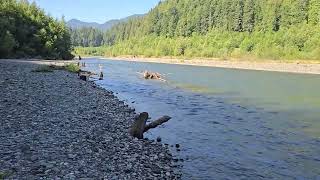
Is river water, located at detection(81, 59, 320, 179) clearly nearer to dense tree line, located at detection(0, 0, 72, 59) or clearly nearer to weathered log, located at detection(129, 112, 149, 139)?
weathered log, located at detection(129, 112, 149, 139)

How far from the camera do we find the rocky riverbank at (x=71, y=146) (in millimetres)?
14023

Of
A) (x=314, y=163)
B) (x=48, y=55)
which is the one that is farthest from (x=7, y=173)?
(x=48, y=55)

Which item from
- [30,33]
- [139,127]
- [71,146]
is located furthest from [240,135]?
[30,33]

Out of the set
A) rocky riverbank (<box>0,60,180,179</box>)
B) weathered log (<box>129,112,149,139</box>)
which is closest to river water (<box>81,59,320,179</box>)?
weathered log (<box>129,112,149,139</box>)

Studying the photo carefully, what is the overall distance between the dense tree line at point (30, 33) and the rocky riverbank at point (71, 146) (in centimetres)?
7165

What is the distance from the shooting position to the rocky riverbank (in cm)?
1402

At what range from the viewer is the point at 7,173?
1244 centimetres

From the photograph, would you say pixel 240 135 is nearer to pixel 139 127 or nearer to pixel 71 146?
pixel 139 127

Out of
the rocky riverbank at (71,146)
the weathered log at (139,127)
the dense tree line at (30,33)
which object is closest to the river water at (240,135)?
the weathered log at (139,127)

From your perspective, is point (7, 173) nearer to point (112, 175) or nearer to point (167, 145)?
point (112, 175)

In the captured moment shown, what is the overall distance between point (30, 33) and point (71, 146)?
10545 cm

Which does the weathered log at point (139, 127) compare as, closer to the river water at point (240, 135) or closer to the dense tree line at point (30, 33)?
the river water at point (240, 135)

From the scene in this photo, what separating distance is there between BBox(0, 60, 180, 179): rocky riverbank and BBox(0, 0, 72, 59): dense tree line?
71646 mm

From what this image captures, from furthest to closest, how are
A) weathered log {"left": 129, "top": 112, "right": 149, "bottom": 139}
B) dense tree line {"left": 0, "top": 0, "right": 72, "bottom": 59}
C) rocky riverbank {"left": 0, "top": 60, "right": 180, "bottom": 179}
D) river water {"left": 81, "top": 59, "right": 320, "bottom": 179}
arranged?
dense tree line {"left": 0, "top": 0, "right": 72, "bottom": 59}, weathered log {"left": 129, "top": 112, "right": 149, "bottom": 139}, river water {"left": 81, "top": 59, "right": 320, "bottom": 179}, rocky riverbank {"left": 0, "top": 60, "right": 180, "bottom": 179}
